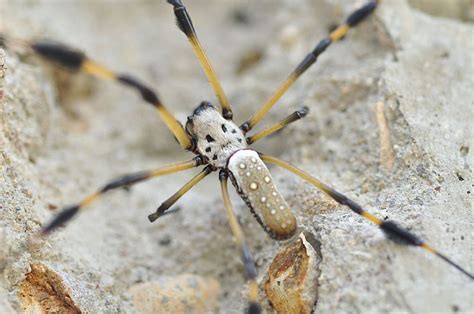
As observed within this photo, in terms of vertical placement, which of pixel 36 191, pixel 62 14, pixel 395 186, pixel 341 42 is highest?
pixel 62 14

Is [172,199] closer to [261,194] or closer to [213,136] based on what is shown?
[213,136]

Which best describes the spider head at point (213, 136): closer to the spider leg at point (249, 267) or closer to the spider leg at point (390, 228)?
the spider leg at point (249, 267)

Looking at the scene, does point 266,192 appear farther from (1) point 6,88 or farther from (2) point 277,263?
(1) point 6,88

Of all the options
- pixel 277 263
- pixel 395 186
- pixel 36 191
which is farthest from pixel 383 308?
pixel 36 191

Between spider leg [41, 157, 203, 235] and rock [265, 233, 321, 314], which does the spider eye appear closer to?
spider leg [41, 157, 203, 235]

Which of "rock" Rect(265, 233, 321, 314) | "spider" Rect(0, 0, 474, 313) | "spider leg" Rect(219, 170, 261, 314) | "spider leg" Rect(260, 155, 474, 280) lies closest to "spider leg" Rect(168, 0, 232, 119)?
"spider" Rect(0, 0, 474, 313)

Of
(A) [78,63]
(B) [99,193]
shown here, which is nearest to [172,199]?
(B) [99,193]

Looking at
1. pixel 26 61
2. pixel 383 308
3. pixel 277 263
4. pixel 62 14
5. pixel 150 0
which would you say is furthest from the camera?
pixel 150 0
